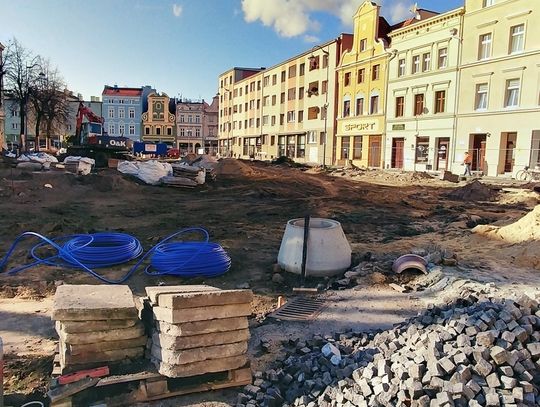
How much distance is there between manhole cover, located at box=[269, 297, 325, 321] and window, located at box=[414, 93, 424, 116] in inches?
1351

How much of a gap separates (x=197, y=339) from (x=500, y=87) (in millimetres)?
32720

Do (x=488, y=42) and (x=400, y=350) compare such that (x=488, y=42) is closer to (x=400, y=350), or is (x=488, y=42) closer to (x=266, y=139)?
(x=400, y=350)

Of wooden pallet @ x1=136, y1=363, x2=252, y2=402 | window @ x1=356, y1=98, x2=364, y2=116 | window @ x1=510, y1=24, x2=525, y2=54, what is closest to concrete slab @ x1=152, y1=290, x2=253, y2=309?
wooden pallet @ x1=136, y1=363, x2=252, y2=402

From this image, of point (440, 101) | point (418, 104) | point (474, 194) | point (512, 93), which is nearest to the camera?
point (474, 194)

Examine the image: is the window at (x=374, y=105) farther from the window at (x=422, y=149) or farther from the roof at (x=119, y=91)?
the roof at (x=119, y=91)

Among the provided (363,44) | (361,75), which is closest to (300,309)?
(361,75)

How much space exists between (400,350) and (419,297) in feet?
9.32

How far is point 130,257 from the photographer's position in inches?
357

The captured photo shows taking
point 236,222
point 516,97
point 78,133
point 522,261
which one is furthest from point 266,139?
point 522,261

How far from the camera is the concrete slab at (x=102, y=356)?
4.18 metres

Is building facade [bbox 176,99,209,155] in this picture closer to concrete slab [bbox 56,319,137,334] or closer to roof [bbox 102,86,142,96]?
roof [bbox 102,86,142,96]

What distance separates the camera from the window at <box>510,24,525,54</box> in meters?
29.6

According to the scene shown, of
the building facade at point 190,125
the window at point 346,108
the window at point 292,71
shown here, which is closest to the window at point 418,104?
the window at point 346,108

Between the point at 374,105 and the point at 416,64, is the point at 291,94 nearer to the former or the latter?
the point at 374,105
